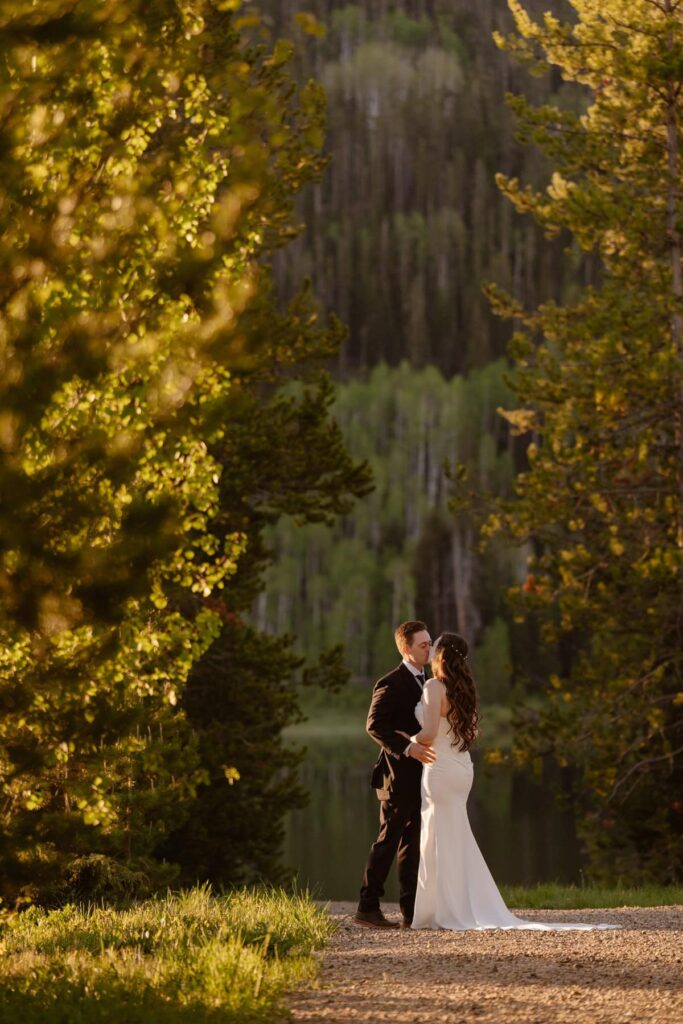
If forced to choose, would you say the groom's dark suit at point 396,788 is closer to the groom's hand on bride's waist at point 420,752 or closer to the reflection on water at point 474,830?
the groom's hand on bride's waist at point 420,752

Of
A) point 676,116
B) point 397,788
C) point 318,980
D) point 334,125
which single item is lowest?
point 318,980

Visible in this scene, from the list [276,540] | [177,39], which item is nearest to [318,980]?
[177,39]

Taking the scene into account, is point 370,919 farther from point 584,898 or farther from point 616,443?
point 616,443

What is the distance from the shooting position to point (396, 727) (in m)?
10.5

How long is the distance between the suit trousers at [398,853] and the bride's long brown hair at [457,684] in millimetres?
600

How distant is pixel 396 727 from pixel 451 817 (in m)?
0.80

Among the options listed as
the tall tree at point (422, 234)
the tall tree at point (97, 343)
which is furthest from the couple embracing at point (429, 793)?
the tall tree at point (422, 234)

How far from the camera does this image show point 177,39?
9.80 m

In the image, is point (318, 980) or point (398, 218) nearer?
point (318, 980)

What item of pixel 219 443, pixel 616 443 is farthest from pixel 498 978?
pixel 616 443

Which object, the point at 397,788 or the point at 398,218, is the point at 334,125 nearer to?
the point at 398,218

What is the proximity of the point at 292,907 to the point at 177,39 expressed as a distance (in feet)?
19.2

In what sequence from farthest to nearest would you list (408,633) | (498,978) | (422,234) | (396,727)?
(422,234), (396,727), (408,633), (498,978)

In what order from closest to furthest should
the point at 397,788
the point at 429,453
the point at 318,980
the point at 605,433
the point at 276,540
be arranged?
the point at 318,980 → the point at 397,788 → the point at 605,433 → the point at 276,540 → the point at 429,453
